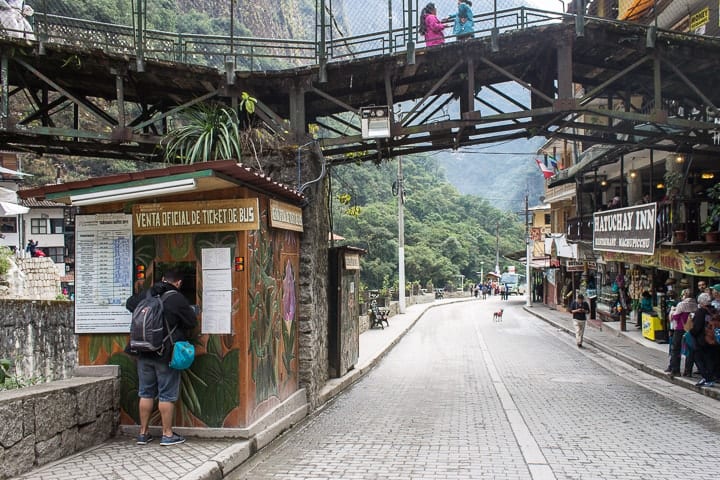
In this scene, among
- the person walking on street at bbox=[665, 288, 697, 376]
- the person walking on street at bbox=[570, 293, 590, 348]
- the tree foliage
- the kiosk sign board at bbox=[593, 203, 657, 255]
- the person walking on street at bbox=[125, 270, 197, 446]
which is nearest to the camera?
the person walking on street at bbox=[125, 270, 197, 446]

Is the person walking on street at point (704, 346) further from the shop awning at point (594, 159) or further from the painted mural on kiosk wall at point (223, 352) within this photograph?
the painted mural on kiosk wall at point (223, 352)

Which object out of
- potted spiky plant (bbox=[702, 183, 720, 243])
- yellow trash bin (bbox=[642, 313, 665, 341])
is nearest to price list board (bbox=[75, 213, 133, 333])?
potted spiky plant (bbox=[702, 183, 720, 243])

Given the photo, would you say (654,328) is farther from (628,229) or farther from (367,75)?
(367,75)

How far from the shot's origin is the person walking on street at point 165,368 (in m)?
6.26

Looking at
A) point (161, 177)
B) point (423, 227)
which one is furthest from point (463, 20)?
point (423, 227)

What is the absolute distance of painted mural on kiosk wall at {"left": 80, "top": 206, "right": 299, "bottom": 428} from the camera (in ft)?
22.0

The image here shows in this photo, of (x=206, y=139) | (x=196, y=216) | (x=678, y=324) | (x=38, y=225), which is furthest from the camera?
(x=38, y=225)

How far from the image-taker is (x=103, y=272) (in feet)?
23.3

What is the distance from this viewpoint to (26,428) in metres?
5.29

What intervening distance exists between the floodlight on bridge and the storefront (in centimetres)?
327

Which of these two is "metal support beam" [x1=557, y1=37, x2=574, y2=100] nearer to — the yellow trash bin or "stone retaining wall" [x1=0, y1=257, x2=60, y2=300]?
the yellow trash bin

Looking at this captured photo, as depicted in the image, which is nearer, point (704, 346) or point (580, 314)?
point (704, 346)

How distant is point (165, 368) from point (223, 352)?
66 centimetres

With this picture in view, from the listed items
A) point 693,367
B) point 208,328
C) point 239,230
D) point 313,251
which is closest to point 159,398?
point 208,328
